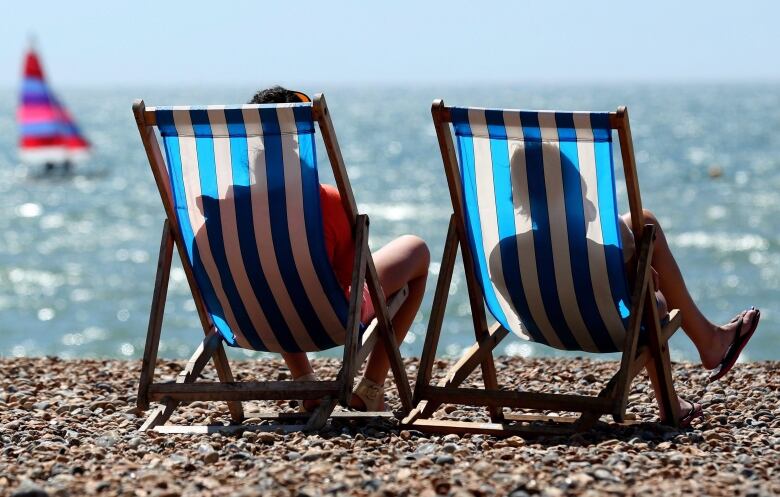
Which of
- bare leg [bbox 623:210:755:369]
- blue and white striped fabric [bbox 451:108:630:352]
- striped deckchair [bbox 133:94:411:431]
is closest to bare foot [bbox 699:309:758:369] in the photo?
bare leg [bbox 623:210:755:369]

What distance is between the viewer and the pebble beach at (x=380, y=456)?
3008 mm

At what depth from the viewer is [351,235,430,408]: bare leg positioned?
13.5ft

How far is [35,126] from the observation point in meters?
35.0

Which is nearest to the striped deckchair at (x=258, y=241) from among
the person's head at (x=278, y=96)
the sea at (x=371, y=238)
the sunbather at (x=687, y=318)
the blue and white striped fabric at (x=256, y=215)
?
the blue and white striped fabric at (x=256, y=215)

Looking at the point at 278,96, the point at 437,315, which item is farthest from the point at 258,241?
the point at 437,315

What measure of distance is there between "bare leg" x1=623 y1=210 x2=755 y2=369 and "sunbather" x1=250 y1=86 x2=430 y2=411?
0.69 metres

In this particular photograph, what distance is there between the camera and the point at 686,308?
4137mm

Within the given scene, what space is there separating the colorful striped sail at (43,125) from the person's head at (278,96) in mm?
31388

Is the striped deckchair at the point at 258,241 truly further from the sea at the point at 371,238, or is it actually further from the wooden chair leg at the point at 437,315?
the sea at the point at 371,238

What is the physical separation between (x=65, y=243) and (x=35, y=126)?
12.5 m

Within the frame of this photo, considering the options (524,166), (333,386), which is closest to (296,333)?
(333,386)

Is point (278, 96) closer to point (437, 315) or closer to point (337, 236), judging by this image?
point (337, 236)

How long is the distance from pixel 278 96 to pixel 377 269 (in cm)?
62

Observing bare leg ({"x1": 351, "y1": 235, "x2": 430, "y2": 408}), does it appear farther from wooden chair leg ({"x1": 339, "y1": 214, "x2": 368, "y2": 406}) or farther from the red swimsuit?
wooden chair leg ({"x1": 339, "y1": 214, "x2": 368, "y2": 406})
